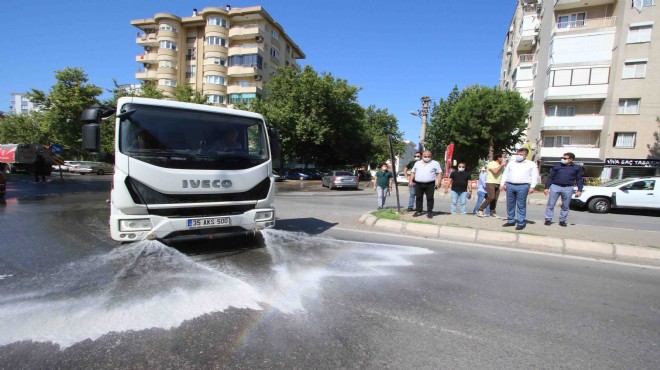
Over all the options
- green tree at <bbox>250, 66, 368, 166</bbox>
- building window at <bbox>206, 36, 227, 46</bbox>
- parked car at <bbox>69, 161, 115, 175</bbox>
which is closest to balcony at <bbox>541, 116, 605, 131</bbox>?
green tree at <bbox>250, 66, 368, 166</bbox>

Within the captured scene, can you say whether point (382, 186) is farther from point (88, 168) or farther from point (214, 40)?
point (214, 40)

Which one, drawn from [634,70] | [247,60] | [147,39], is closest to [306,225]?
[634,70]

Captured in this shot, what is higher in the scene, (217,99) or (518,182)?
(217,99)

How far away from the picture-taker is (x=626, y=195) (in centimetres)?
1240

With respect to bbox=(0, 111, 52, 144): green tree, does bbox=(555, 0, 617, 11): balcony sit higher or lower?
higher

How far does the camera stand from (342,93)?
35.0 m

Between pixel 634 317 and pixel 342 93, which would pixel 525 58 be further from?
pixel 634 317

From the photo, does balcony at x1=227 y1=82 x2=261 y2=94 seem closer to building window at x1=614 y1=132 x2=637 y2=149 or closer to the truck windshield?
building window at x1=614 y1=132 x2=637 y2=149

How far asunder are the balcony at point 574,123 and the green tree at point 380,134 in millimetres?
19407

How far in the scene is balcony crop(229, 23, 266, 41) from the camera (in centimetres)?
4672

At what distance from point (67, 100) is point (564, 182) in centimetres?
3767

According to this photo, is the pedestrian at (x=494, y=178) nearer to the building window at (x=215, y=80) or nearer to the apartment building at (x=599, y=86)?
the apartment building at (x=599, y=86)

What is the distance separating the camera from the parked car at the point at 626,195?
40.1 feet

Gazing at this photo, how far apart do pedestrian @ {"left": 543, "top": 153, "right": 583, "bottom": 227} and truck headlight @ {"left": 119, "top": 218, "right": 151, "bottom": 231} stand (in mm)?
7567
